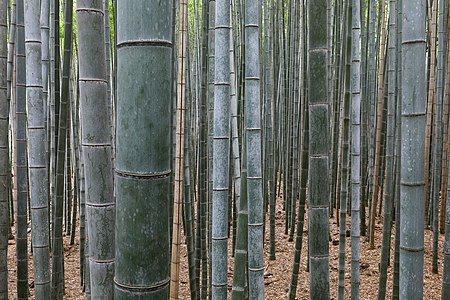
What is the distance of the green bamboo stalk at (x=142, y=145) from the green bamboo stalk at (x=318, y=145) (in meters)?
0.52

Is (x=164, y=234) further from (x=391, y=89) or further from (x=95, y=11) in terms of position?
(x=391, y=89)

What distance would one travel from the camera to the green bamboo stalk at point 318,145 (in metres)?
1.07

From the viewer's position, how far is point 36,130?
1582mm

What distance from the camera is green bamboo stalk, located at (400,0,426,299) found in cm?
93

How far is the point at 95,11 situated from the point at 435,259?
129 inches

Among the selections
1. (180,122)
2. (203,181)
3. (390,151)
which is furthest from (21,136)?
(390,151)

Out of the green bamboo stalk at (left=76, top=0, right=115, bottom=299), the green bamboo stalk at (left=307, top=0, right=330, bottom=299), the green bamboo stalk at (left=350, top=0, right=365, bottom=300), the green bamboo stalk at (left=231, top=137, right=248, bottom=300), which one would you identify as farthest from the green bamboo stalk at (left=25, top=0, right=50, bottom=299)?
the green bamboo stalk at (left=350, top=0, right=365, bottom=300)

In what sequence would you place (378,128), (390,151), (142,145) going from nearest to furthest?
(142,145) < (390,151) < (378,128)

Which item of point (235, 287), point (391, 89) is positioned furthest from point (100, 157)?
point (391, 89)

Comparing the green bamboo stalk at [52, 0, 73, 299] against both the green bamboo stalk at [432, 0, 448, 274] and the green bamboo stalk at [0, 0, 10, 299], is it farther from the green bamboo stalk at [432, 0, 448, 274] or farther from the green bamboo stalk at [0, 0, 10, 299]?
the green bamboo stalk at [432, 0, 448, 274]

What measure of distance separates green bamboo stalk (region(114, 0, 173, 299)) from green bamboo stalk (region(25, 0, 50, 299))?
3.39 ft

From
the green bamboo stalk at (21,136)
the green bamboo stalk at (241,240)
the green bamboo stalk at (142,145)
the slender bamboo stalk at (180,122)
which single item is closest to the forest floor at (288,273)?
the green bamboo stalk at (21,136)

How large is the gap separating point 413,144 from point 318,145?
0.79ft

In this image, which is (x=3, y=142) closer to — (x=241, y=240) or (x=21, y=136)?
(x=21, y=136)
